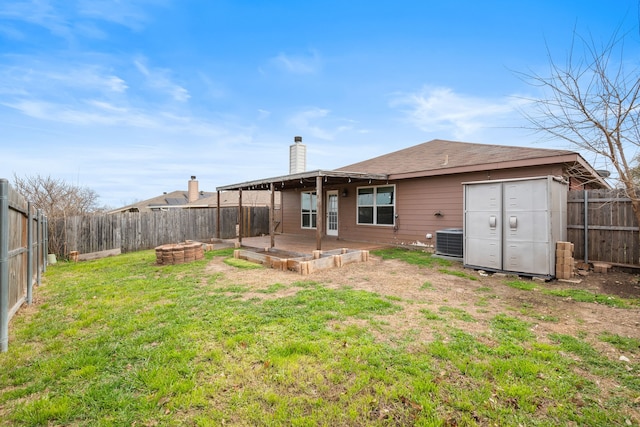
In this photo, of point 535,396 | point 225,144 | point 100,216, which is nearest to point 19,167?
point 100,216

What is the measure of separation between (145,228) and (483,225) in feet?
37.3

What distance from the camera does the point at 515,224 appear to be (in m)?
5.61

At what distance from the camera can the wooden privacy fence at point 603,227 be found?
588cm

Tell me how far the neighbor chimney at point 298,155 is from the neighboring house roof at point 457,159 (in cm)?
247

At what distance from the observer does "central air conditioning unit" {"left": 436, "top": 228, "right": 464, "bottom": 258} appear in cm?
725

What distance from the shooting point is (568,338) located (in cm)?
296

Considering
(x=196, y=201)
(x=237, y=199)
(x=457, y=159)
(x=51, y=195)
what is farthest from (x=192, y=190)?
(x=457, y=159)

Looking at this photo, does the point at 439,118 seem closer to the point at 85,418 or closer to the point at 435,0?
the point at 435,0

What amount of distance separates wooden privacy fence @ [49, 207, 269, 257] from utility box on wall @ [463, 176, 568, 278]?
31.3 ft

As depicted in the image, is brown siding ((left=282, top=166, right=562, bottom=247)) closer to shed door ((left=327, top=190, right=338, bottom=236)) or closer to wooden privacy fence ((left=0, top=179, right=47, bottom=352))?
shed door ((left=327, top=190, right=338, bottom=236))

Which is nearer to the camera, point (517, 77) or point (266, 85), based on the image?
point (517, 77)

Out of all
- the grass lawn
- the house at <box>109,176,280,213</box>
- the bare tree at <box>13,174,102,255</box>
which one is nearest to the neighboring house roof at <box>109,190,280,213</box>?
the house at <box>109,176,280,213</box>

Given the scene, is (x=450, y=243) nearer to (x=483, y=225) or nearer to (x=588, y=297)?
(x=483, y=225)

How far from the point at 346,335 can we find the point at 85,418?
2.15 meters
